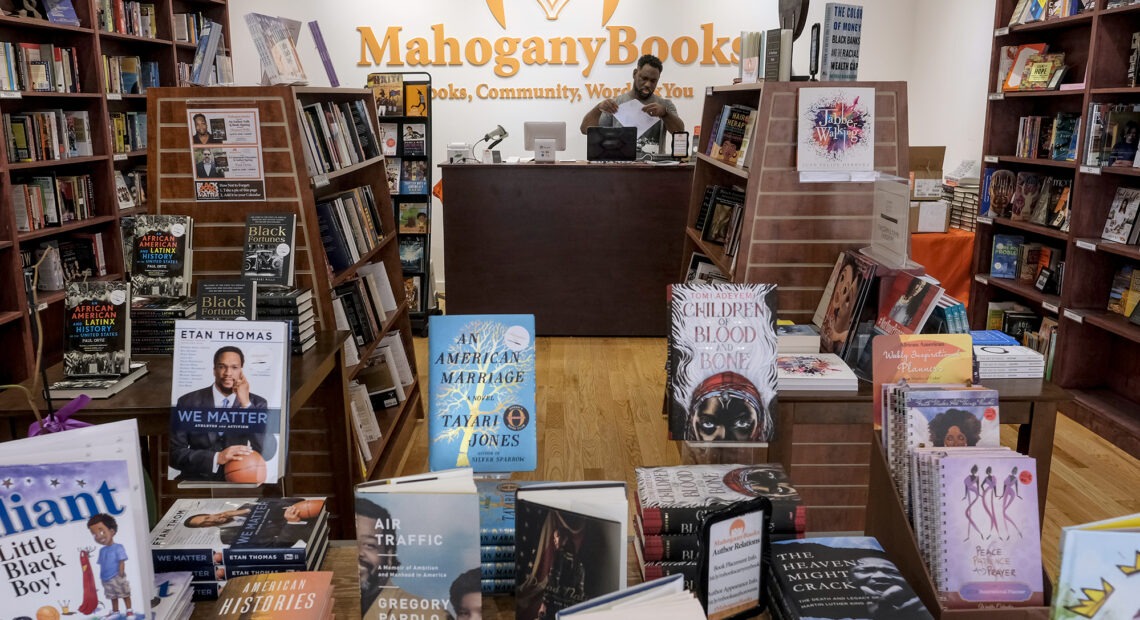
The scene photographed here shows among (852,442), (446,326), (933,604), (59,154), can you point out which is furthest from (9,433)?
(59,154)

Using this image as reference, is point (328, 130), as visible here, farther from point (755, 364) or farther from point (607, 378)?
point (607, 378)

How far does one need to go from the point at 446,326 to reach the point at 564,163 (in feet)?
13.5

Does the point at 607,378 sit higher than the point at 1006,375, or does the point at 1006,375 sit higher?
the point at 1006,375

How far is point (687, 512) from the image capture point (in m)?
1.43

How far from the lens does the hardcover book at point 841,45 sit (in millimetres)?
2936

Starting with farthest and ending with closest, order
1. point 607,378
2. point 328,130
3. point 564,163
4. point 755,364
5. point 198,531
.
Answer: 1. point 564,163
2. point 607,378
3. point 328,130
4. point 755,364
5. point 198,531

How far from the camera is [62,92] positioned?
4.66m

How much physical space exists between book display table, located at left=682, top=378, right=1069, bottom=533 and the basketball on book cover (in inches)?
40.0

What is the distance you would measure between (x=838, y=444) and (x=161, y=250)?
2096 millimetres

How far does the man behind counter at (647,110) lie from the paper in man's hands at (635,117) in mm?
39

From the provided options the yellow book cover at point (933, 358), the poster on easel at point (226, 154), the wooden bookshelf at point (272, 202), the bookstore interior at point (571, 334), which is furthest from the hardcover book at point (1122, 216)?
the poster on easel at point (226, 154)

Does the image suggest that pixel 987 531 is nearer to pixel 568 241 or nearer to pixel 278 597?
pixel 278 597

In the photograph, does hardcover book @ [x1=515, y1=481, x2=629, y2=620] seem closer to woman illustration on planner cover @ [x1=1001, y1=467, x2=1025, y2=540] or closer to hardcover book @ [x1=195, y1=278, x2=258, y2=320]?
woman illustration on planner cover @ [x1=1001, y1=467, x2=1025, y2=540]

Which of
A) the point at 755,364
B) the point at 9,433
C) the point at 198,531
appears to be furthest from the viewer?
the point at 9,433
